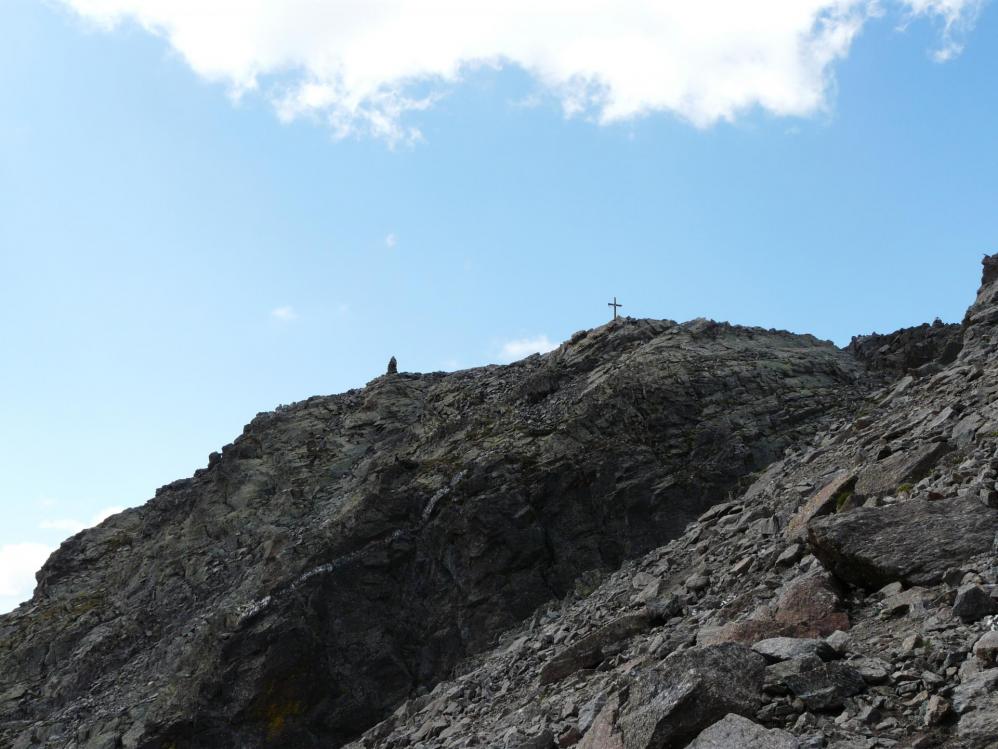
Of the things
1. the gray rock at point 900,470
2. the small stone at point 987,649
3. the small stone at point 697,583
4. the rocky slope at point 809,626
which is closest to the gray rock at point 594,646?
the rocky slope at point 809,626

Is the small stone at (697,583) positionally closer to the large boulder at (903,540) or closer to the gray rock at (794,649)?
the large boulder at (903,540)

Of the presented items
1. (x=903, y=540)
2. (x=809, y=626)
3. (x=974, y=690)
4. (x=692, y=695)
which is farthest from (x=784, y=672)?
(x=903, y=540)

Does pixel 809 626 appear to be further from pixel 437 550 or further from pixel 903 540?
pixel 437 550

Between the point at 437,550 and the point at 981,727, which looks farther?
the point at 437,550

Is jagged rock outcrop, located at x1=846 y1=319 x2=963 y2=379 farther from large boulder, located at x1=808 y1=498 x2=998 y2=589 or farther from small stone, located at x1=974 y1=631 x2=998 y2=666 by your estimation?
small stone, located at x1=974 y1=631 x2=998 y2=666

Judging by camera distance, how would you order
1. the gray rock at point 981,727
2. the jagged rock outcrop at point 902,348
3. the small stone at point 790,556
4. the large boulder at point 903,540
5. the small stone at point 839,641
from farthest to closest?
the jagged rock outcrop at point 902,348
the small stone at point 790,556
the large boulder at point 903,540
the small stone at point 839,641
the gray rock at point 981,727

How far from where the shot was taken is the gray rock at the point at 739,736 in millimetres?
8797

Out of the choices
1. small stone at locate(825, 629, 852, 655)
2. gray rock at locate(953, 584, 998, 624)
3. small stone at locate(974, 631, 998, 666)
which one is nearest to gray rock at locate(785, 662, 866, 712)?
small stone at locate(825, 629, 852, 655)

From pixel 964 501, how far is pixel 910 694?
397 centimetres

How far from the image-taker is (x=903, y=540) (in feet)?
39.4

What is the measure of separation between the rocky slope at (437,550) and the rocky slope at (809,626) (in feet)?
7.52

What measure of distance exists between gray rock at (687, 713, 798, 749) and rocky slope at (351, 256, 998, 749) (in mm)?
19

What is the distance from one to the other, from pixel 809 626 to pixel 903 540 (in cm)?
172

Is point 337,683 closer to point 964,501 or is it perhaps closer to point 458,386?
point 458,386
